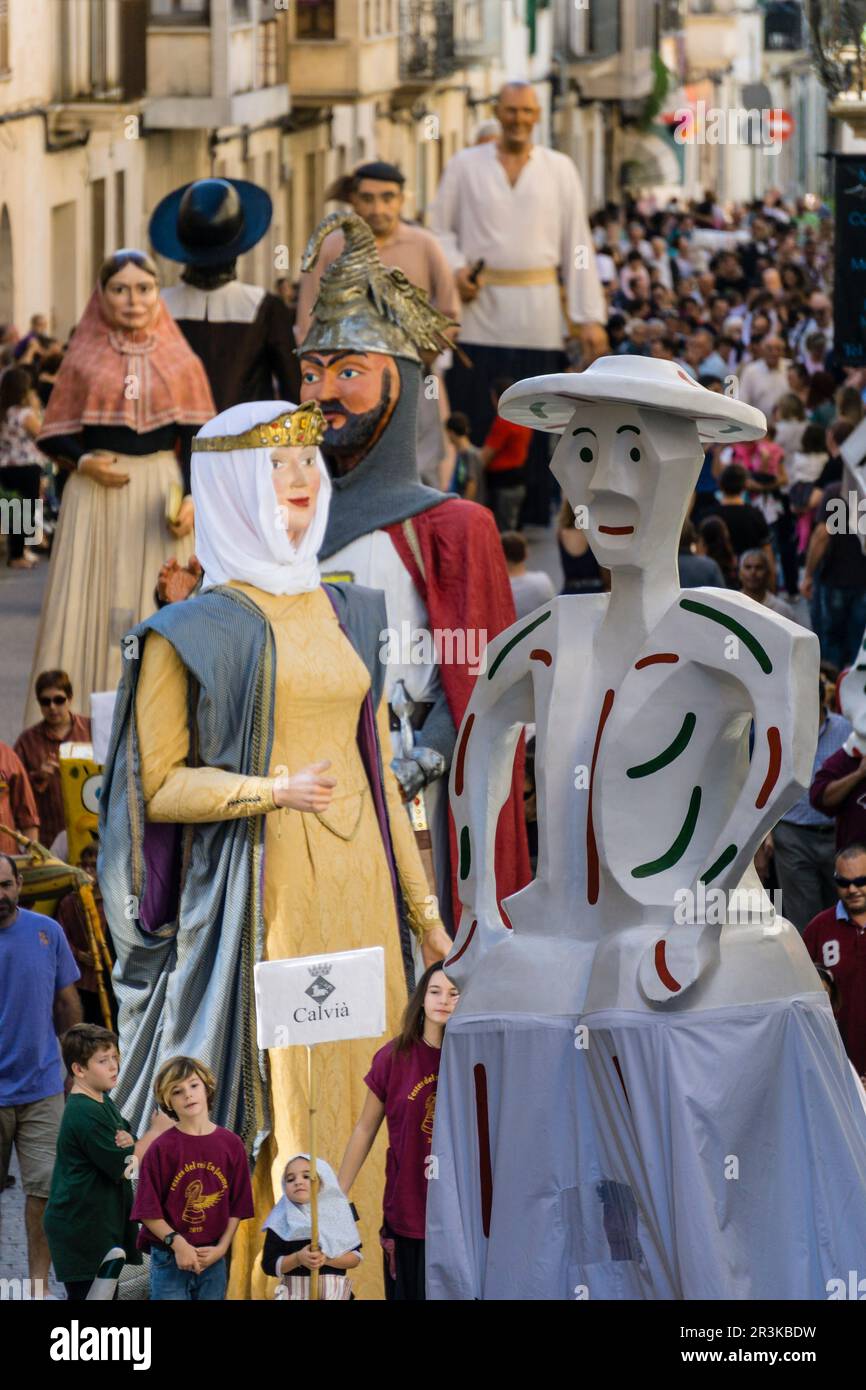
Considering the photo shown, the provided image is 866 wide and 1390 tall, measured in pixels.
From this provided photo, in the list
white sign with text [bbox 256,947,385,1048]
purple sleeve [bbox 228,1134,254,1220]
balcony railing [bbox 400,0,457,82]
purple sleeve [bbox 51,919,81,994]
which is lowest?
purple sleeve [bbox 228,1134,254,1220]

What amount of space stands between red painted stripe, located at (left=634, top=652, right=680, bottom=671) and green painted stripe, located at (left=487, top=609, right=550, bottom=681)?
22cm

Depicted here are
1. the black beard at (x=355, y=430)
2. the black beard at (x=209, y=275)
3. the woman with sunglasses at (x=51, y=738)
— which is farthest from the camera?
the black beard at (x=209, y=275)

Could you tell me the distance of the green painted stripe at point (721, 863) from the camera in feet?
21.2

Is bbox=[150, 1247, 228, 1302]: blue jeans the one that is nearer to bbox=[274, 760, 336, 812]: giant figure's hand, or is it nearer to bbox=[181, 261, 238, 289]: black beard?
bbox=[274, 760, 336, 812]: giant figure's hand

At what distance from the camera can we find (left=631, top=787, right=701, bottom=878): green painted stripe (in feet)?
21.6

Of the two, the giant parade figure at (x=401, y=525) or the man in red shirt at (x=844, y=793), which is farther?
the man in red shirt at (x=844, y=793)

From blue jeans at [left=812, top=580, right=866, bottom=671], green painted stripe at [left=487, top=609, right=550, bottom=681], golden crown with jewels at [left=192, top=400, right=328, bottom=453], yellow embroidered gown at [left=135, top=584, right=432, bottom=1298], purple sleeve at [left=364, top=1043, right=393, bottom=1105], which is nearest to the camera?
green painted stripe at [left=487, top=609, right=550, bottom=681]

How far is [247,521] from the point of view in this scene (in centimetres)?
797

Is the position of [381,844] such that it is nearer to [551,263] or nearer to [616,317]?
[551,263]

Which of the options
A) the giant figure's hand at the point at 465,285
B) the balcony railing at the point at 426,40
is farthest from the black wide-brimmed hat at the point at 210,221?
the balcony railing at the point at 426,40

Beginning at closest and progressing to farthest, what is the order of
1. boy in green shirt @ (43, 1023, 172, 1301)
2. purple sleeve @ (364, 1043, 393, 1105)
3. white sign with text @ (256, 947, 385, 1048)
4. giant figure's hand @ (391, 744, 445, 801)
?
white sign with text @ (256, 947, 385, 1048)
purple sleeve @ (364, 1043, 393, 1105)
boy in green shirt @ (43, 1023, 172, 1301)
giant figure's hand @ (391, 744, 445, 801)

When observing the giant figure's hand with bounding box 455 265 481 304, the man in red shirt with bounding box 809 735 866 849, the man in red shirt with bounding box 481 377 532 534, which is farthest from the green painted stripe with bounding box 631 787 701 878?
the man in red shirt with bounding box 481 377 532 534

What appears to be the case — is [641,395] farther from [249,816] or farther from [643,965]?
[249,816]

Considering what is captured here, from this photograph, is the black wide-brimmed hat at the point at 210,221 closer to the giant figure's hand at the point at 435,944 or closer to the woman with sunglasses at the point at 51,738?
the woman with sunglasses at the point at 51,738
